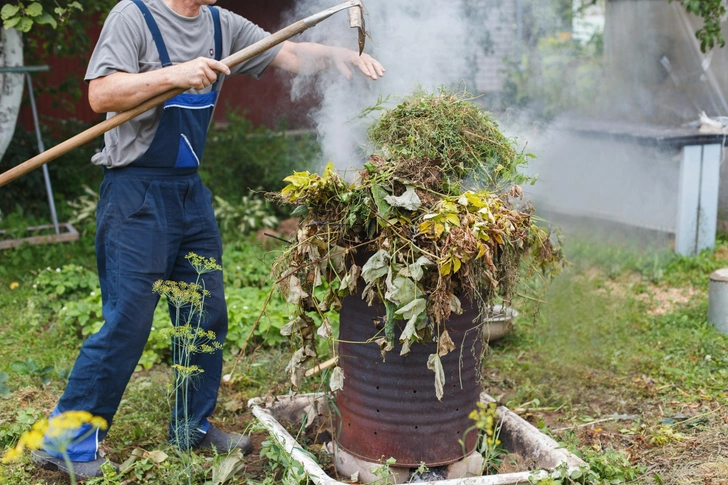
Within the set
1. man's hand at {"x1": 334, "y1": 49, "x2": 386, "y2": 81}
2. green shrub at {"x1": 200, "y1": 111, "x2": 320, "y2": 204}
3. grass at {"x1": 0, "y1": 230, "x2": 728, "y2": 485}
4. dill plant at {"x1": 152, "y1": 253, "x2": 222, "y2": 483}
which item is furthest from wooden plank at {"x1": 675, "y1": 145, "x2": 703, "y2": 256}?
dill plant at {"x1": 152, "y1": 253, "x2": 222, "y2": 483}

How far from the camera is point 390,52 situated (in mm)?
4332

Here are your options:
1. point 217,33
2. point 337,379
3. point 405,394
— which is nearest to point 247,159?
point 217,33

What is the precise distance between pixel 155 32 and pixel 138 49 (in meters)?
0.10

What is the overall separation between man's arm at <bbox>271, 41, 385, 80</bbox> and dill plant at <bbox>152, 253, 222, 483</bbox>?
1.07 meters

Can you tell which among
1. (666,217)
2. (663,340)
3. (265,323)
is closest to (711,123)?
(666,217)

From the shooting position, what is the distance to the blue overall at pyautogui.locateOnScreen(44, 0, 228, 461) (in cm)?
309

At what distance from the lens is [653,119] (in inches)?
317

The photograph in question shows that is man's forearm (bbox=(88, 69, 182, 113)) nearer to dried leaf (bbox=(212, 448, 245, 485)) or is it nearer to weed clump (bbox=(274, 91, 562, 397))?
weed clump (bbox=(274, 91, 562, 397))

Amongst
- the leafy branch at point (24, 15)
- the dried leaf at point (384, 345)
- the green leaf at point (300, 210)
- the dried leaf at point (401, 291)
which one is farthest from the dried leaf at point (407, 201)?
the leafy branch at point (24, 15)

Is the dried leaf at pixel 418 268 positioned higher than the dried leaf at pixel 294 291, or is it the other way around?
the dried leaf at pixel 418 268

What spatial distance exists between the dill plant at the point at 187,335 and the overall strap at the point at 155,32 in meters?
0.84

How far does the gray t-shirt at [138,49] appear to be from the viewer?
2.92m

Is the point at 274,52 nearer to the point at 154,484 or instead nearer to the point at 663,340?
the point at 154,484

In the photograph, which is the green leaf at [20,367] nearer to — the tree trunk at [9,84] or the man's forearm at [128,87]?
the man's forearm at [128,87]
